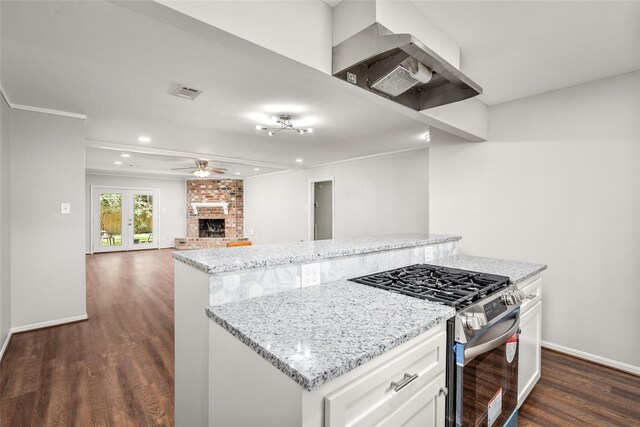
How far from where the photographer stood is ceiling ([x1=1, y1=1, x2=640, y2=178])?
162 cm

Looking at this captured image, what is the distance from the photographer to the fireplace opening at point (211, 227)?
380 inches

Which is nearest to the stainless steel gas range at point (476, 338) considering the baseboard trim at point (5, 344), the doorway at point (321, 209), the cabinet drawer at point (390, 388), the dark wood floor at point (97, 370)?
the cabinet drawer at point (390, 388)

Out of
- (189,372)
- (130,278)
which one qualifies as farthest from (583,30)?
(130,278)

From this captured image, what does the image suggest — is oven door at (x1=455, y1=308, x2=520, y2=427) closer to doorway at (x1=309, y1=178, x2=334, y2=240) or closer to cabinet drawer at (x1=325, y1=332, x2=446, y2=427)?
cabinet drawer at (x1=325, y1=332, x2=446, y2=427)

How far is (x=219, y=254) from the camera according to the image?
1528 mm

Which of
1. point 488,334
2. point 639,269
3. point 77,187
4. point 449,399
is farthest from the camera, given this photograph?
point 77,187

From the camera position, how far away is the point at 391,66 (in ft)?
5.13

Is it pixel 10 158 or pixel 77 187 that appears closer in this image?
pixel 10 158

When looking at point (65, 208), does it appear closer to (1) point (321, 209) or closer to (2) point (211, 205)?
(1) point (321, 209)

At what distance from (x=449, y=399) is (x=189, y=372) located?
1172 mm

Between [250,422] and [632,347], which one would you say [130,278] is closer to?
[250,422]

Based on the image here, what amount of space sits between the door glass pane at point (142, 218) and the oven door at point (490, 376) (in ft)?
31.4

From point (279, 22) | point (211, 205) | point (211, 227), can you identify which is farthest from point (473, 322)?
point (211, 227)

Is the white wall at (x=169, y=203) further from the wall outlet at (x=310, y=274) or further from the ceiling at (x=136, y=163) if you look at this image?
the wall outlet at (x=310, y=274)
